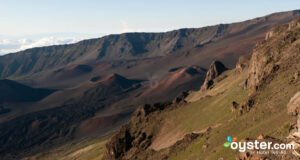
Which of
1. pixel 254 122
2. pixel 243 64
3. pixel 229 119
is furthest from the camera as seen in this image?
pixel 243 64

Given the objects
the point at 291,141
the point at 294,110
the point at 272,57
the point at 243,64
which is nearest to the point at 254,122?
the point at 294,110

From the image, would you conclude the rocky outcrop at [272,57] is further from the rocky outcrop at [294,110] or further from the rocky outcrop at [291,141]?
the rocky outcrop at [291,141]

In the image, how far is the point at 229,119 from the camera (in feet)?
135

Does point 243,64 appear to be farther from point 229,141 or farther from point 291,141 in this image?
point 291,141

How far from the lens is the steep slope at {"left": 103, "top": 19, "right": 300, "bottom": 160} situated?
30516 mm

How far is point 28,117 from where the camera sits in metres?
186

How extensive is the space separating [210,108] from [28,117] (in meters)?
165

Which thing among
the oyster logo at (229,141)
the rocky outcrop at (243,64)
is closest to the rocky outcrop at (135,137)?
the oyster logo at (229,141)

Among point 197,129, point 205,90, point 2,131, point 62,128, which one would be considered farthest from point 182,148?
point 2,131

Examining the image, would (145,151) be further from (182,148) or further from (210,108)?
(210,108)

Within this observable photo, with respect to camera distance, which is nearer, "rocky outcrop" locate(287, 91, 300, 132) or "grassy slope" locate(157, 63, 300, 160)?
"rocky outcrop" locate(287, 91, 300, 132)

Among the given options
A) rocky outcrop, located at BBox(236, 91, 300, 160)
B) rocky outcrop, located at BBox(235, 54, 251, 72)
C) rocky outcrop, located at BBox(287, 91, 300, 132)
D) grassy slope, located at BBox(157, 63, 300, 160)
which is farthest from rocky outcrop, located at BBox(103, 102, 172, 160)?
rocky outcrop, located at BBox(235, 54, 251, 72)

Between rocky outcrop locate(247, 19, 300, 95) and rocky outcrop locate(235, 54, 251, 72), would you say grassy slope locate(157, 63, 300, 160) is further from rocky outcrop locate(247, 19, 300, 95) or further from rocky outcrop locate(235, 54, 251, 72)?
rocky outcrop locate(235, 54, 251, 72)

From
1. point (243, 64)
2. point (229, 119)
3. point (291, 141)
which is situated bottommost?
point (229, 119)
